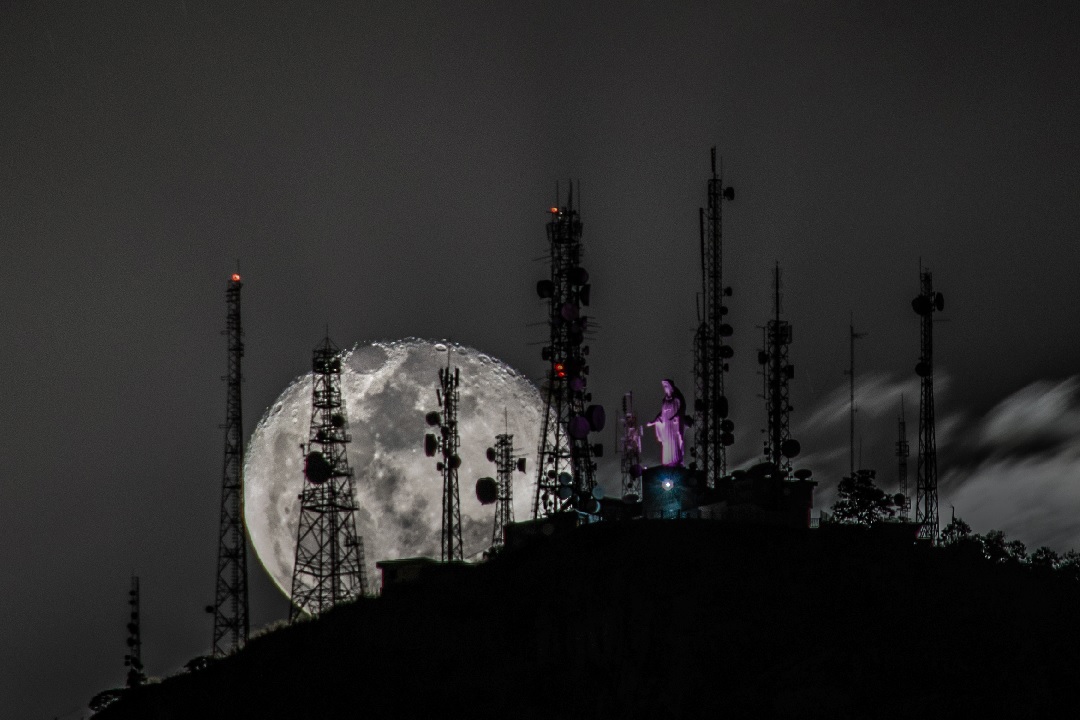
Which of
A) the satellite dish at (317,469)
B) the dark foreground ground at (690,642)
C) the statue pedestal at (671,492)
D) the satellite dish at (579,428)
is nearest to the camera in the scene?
the dark foreground ground at (690,642)

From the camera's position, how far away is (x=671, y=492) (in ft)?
197

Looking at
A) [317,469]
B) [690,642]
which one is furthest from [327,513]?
[690,642]

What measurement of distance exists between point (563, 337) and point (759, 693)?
2194 cm

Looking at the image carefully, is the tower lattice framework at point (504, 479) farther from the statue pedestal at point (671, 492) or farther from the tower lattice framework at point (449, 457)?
the statue pedestal at point (671, 492)

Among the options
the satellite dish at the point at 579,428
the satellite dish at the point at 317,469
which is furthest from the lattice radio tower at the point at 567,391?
the satellite dish at the point at 317,469

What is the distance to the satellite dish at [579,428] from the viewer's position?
62.6 metres

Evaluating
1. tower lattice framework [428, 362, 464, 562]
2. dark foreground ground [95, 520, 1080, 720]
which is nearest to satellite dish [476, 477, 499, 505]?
tower lattice framework [428, 362, 464, 562]

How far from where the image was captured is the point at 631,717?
48938 mm

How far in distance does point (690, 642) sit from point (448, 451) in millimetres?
19474

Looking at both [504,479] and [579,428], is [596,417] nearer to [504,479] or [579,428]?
[579,428]

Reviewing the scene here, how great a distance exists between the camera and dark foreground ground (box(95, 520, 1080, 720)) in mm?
47250

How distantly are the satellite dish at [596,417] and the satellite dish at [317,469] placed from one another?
34.2ft

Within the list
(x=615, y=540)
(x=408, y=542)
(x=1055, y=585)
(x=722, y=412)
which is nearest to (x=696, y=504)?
(x=615, y=540)

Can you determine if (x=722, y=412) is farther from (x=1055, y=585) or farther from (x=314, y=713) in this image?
(x=314, y=713)
